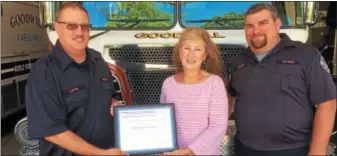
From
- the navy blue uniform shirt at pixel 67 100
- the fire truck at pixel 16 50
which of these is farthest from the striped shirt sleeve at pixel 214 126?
the fire truck at pixel 16 50

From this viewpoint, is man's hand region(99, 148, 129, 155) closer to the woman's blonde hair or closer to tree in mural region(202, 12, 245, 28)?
the woman's blonde hair

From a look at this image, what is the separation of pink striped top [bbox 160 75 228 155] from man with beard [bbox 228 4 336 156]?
33 centimetres

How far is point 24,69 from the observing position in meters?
6.70

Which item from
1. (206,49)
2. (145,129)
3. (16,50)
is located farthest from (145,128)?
(16,50)

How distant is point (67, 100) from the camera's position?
232 centimetres

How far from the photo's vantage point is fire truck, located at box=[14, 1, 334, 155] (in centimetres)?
393

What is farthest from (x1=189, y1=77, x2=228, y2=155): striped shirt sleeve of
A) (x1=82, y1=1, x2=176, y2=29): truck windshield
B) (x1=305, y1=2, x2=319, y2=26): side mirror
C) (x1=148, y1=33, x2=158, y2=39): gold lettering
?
(x1=305, y1=2, x2=319, y2=26): side mirror

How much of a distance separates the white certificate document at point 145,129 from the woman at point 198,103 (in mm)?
68

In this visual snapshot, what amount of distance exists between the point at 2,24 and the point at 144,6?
2849 mm

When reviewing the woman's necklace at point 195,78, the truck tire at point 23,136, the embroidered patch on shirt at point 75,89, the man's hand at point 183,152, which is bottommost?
the truck tire at point 23,136

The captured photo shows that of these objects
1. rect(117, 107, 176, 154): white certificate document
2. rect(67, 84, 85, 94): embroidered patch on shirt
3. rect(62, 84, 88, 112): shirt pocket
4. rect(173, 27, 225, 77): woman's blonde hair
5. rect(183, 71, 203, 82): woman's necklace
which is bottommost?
rect(117, 107, 176, 154): white certificate document

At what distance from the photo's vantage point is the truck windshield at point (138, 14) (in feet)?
13.3

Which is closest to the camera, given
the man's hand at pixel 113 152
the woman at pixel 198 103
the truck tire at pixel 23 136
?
the man's hand at pixel 113 152

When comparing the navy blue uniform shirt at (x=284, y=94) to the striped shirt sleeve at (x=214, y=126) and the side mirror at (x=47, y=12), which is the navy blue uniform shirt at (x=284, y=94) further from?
the side mirror at (x=47, y=12)
